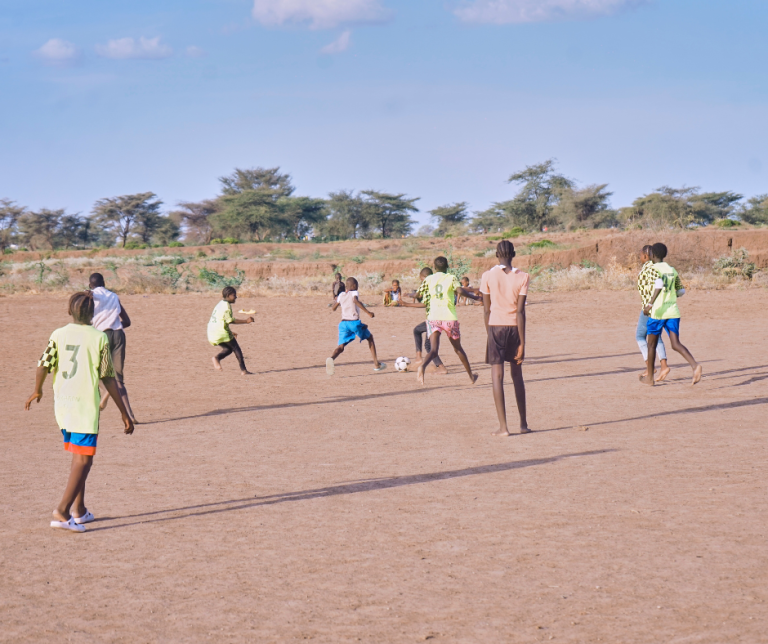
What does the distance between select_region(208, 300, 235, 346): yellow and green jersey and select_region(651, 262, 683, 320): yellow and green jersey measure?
6.03 meters

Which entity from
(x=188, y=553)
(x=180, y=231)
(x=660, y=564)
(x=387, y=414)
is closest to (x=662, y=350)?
(x=387, y=414)

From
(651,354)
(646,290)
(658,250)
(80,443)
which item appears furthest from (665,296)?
(80,443)

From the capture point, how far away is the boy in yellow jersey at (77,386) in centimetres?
540

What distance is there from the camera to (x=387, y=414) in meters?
9.90

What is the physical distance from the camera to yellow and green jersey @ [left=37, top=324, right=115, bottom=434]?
212 inches

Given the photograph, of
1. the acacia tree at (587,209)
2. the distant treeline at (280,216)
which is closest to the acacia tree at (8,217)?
the distant treeline at (280,216)

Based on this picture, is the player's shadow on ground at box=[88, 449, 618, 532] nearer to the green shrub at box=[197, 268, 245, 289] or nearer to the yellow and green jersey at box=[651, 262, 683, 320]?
the yellow and green jersey at box=[651, 262, 683, 320]

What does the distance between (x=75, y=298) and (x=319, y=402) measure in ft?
18.7

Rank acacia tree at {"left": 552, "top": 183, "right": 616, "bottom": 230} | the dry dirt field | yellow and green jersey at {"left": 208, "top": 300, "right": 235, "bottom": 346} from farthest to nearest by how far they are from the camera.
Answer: acacia tree at {"left": 552, "top": 183, "right": 616, "bottom": 230} → yellow and green jersey at {"left": 208, "top": 300, "right": 235, "bottom": 346} → the dry dirt field

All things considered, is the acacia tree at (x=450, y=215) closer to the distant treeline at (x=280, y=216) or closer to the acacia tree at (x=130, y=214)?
the distant treeline at (x=280, y=216)

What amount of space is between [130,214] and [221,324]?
2489 inches

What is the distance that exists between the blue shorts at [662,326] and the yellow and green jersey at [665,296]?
0.16ft

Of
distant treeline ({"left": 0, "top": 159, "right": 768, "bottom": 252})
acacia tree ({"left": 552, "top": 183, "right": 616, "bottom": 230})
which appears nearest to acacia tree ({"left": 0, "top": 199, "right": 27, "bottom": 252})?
distant treeline ({"left": 0, "top": 159, "right": 768, "bottom": 252})

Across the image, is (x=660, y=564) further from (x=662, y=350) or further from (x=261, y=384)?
(x=261, y=384)
